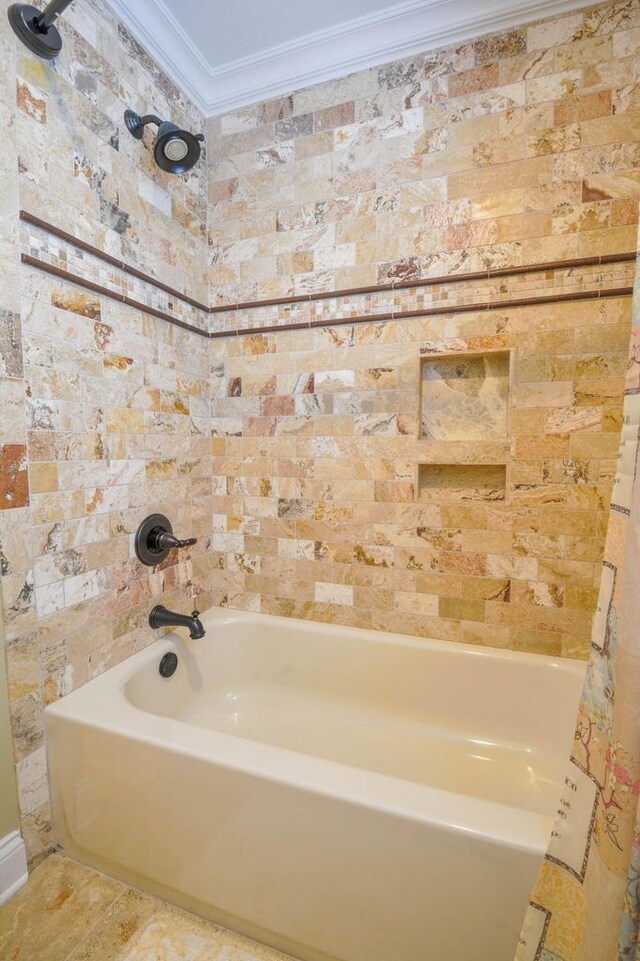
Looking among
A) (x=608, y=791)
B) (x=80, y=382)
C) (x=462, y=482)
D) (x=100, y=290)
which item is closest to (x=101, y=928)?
(x=608, y=791)

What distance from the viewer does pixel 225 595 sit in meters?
2.04

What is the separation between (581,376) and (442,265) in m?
0.64

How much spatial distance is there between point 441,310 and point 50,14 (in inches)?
54.6

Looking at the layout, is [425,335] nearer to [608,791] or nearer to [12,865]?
[608,791]

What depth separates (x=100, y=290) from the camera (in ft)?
4.58

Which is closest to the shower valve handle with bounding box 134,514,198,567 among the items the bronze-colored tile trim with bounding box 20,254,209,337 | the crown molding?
the bronze-colored tile trim with bounding box 20,254,209,337

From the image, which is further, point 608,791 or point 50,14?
point 50,14

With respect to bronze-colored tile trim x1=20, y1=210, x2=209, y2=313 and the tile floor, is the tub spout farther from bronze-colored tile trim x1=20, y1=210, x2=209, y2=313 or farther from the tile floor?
bronze-colored tile trim x1=20, y1=210, x2=209, y2=313

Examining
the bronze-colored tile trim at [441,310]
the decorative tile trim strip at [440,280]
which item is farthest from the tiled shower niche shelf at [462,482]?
the decorative tile trim strip at [440,280]

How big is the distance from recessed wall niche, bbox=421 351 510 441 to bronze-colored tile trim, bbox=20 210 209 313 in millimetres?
1050

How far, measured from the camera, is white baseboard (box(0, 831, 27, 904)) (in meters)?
1.13

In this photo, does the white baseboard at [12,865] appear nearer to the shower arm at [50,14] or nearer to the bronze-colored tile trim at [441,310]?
the bronze-colored tile trim at [441,310]

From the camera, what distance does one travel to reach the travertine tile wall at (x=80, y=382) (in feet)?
3.78

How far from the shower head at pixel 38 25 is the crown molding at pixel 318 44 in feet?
1.36
